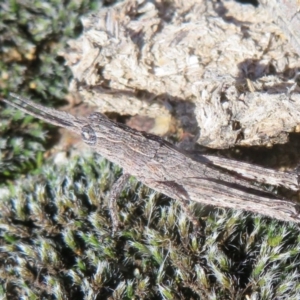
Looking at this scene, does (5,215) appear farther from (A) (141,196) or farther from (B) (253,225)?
(B) (253,225)

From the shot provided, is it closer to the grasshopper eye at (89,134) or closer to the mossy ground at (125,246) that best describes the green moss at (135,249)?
the mossy ground at (125,246)

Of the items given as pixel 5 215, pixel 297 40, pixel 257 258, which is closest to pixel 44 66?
pixel 5 215

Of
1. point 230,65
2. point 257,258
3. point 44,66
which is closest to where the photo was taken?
point 257,258

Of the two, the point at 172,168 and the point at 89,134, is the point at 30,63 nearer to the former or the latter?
the point at 89,134

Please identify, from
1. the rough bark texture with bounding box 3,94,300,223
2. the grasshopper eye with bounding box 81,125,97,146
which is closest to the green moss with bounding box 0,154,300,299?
the rough bark texture with bounding box 3,94,300,223

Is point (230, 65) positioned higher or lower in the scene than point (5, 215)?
higher

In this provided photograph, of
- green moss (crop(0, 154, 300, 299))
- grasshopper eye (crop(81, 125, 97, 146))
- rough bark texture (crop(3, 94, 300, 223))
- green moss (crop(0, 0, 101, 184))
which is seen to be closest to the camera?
green moss (crop(0, 154, 300, 299))

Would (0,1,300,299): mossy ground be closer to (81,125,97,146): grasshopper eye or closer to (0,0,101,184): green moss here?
(0,0,101,184): green moss

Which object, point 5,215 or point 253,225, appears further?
point 5,215

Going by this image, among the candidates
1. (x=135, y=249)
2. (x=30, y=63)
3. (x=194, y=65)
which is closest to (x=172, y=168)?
(x=135, y=249)
